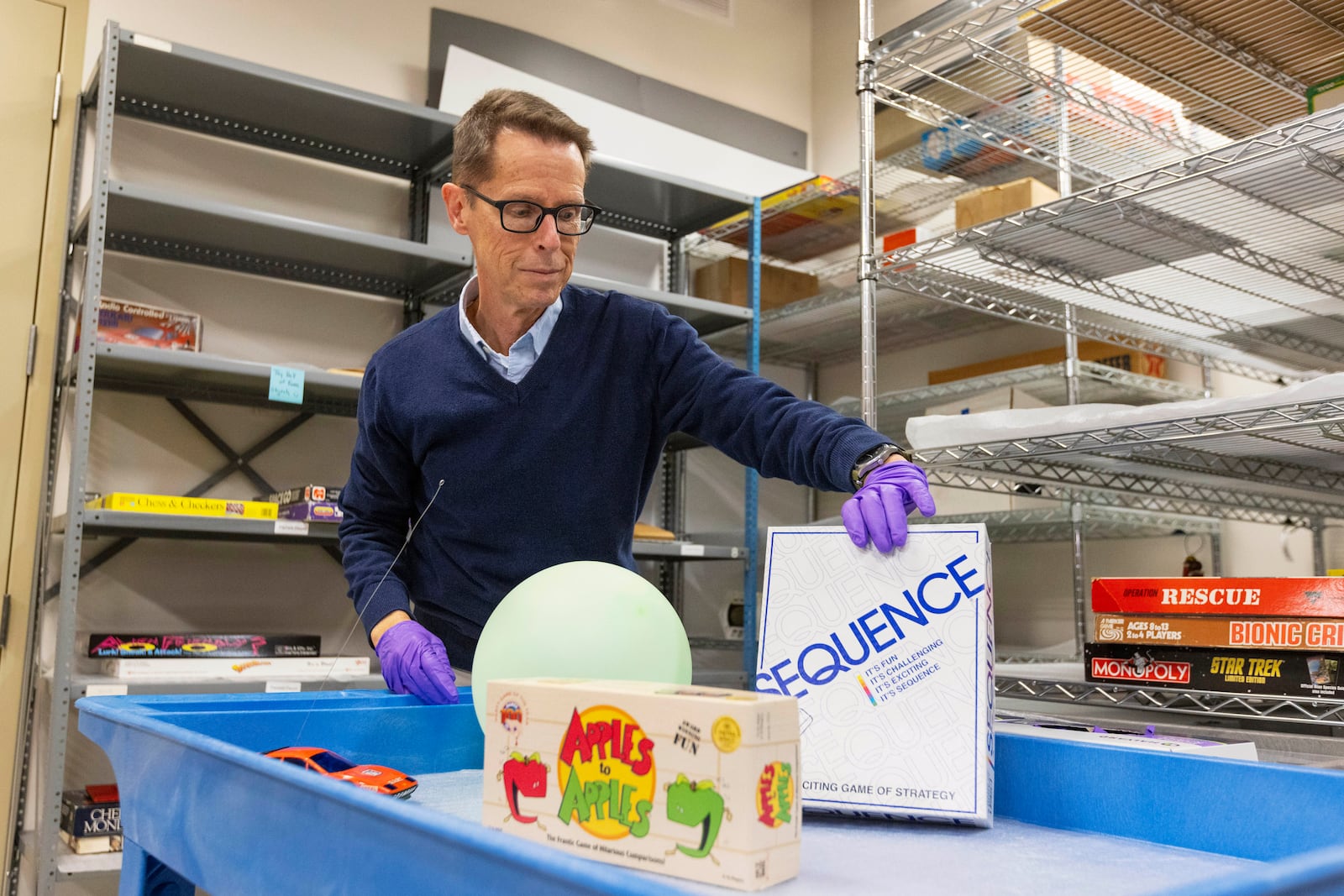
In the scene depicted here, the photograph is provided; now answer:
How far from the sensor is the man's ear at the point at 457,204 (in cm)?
141

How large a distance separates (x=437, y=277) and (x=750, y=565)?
1.26m

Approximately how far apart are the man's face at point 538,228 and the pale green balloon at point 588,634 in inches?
21.7

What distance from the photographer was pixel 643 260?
3.72 meters

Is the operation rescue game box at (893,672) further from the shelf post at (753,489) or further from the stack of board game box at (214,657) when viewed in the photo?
the shelf post at (753,489)

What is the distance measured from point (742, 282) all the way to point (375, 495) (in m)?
2.11

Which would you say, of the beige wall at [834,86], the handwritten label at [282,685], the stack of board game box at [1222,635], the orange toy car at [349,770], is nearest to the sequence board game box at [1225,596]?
the stack of board game box at [1222,635]

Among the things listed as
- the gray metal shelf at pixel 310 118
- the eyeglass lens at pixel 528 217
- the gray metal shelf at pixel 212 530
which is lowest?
the gray metal shelf at pixel 212 530

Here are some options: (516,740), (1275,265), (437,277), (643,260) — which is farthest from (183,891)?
(643,260)

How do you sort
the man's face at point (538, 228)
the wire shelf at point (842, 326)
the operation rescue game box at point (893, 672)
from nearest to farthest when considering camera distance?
the operation rescue game box at point (893, 672) → the man's face at point (538, 228) → the wire shelf at point (842, 326)

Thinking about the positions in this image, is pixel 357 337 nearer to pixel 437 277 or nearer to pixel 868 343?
pixel 437 277

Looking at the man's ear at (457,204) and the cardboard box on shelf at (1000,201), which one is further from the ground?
the cardboard box on shelf at (1000,201)

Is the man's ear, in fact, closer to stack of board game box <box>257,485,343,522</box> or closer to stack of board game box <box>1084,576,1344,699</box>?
stack of board game box <box>1084,576,1344,699</box>

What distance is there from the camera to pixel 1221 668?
144cm

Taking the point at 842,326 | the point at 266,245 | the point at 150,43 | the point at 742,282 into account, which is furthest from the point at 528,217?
the point at 842,326
